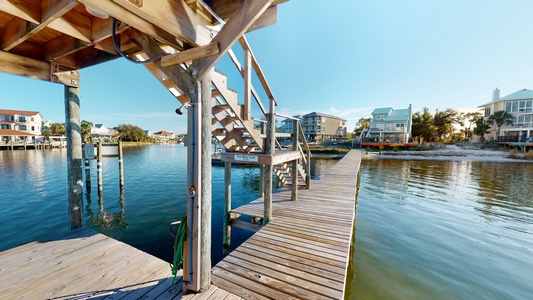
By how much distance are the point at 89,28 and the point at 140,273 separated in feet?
12.4

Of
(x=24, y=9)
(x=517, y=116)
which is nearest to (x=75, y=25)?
(x=24, y=9)

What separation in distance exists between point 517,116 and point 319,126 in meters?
41.6

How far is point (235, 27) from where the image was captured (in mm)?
2047

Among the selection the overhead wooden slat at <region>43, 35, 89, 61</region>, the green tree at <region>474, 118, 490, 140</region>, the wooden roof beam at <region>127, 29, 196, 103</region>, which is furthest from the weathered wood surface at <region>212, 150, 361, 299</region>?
the green tree at <region>474, 118, 490, 140</region>

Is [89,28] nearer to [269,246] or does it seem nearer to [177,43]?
[177,43]

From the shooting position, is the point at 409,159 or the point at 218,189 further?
the point at 409,159

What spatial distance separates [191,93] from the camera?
2.46 m

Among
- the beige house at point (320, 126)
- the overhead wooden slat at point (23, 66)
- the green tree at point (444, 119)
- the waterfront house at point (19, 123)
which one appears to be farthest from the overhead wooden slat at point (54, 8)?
the waterfront house at point (19, 123)

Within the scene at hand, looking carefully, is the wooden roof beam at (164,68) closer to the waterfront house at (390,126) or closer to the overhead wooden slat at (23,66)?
the overhead wooden slat at (23,66)

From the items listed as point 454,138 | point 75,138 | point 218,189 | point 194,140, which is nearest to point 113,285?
point 194,140

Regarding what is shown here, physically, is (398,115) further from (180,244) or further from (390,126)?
(180,244)

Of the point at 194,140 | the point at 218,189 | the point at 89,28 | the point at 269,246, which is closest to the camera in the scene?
the point at 194,140

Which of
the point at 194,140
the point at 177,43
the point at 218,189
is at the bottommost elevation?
the point at 218,189

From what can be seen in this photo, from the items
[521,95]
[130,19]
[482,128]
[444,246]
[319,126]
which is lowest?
[444,246]
